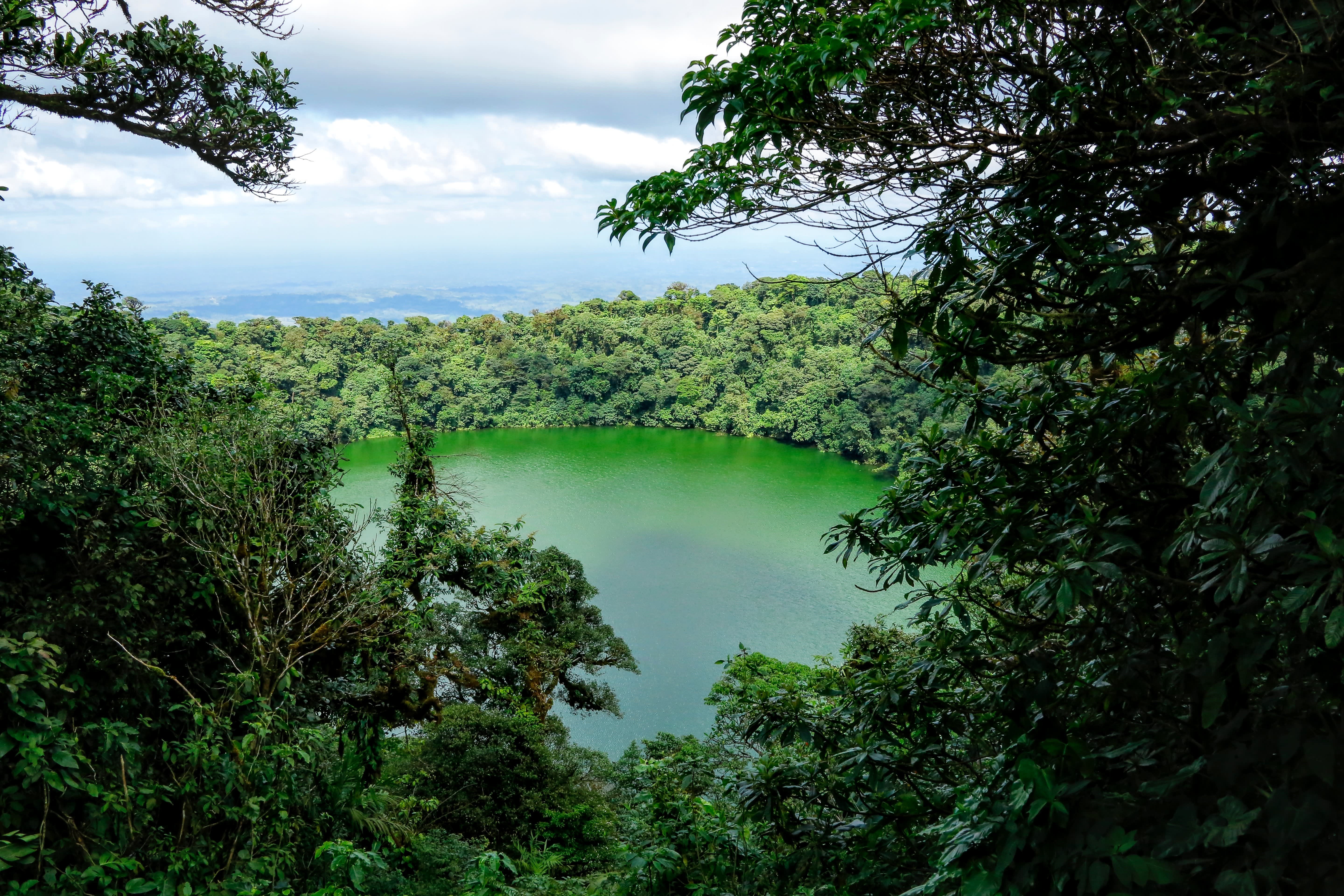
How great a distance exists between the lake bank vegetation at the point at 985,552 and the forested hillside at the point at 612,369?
20110 millimetres

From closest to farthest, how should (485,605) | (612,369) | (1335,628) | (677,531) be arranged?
1. (1335,628)
2. (485,605)
3. (677,531)
4. (612,369)

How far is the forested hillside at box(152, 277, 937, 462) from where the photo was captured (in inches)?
963

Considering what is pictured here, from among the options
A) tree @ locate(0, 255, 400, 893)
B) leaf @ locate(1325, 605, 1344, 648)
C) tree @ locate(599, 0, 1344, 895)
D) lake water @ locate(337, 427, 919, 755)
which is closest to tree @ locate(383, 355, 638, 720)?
lake water @ locate(337, 427, 919, 755)

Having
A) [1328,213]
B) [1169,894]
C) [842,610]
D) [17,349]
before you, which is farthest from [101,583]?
[842,610]

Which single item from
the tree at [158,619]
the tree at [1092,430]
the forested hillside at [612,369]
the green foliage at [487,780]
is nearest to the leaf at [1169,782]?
the tree at [1092,430]

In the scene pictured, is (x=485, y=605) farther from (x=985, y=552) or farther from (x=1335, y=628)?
(x=1335, y=628)

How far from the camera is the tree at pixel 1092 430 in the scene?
101cm

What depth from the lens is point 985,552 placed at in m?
1.61

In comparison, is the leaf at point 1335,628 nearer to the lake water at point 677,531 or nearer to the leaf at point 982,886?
the leaf at point 982,886

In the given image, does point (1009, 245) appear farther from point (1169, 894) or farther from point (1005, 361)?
point (1169, 894)

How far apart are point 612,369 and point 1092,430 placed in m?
27.8

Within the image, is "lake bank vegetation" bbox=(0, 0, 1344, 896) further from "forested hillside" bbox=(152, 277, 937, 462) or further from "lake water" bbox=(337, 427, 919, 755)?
"forested hillside" bbox=(152, 277, 937, 462)

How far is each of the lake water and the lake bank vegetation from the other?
3.83m

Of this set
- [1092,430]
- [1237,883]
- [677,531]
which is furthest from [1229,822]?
[677,531]
